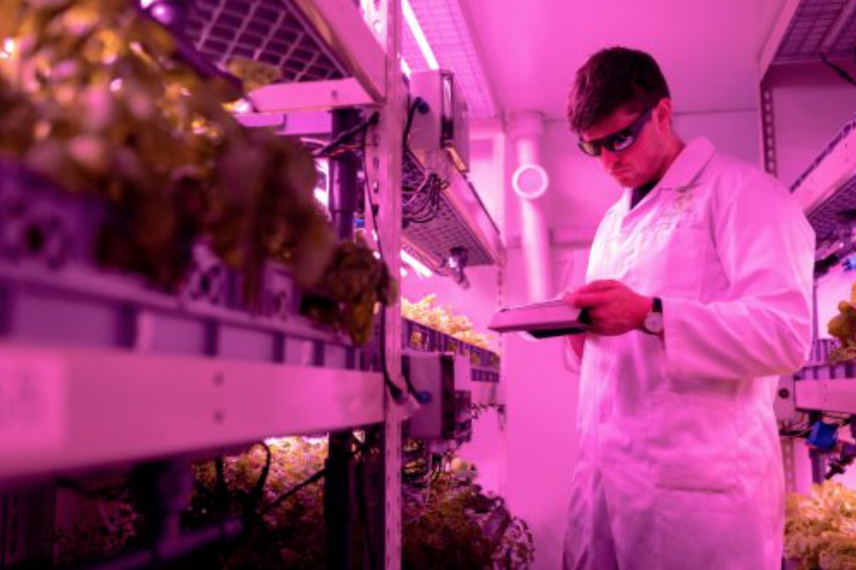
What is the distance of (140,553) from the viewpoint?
2.83 feet

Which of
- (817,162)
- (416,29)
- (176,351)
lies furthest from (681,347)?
(817,162)

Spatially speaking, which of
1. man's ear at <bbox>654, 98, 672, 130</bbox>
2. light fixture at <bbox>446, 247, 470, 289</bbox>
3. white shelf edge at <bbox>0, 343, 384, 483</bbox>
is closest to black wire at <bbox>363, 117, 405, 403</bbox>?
white shelf edge at <bbox>0, 343, 384, 483</bbox>

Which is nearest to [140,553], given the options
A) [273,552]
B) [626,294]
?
[273,552]

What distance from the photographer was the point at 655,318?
165 cm

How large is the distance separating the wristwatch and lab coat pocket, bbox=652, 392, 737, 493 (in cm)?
24

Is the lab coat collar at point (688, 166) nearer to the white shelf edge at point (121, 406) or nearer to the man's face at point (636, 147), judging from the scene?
the man's face at point (636, 147)

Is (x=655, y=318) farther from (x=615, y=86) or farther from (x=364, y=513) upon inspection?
(x=364, y=513)

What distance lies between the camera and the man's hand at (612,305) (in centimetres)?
163

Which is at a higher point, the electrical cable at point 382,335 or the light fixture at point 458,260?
the light fixture at point 458,260

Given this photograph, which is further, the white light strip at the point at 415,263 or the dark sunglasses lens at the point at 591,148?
the white light strip at the point at 415,263

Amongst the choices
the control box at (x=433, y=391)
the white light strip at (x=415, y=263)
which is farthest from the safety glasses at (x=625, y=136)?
the white light strip at (x=415, y=263)

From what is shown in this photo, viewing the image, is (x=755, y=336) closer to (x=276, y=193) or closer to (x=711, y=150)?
(x=711, y=150)

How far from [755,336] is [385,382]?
2.62 ft

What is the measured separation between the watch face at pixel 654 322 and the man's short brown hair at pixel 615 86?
1.71ft
